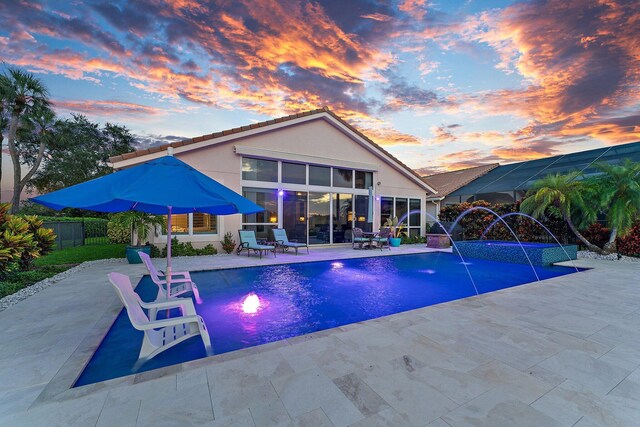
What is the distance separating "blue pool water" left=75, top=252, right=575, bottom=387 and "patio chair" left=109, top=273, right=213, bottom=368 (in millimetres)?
126

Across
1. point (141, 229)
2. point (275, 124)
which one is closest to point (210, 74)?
point (275, 124)

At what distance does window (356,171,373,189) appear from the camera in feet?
53.1

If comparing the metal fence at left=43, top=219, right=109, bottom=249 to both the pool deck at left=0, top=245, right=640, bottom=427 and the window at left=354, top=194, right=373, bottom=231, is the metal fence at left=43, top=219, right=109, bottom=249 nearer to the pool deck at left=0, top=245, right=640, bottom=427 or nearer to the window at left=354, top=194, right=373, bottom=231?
the pool deck at left=0, top=245, right=640, bottom=427

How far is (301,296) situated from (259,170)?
8225 mm

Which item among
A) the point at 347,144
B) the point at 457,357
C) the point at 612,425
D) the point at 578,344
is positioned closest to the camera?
the point at 612,425

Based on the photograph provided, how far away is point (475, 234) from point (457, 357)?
16.0 metres

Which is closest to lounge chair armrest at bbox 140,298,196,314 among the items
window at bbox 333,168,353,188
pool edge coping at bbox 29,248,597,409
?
pool edge coping at bbox 29,248,597,409

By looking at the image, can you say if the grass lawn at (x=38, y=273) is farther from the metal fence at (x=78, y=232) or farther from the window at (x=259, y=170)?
the window at (x=259, y=170)

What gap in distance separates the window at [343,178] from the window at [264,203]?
3795mm

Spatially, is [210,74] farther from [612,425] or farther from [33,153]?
[33,153]

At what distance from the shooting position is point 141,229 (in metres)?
9.48

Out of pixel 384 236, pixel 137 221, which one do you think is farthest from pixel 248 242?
pixel 384 236

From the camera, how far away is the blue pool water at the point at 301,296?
374 cm

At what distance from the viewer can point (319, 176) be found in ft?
48.3
